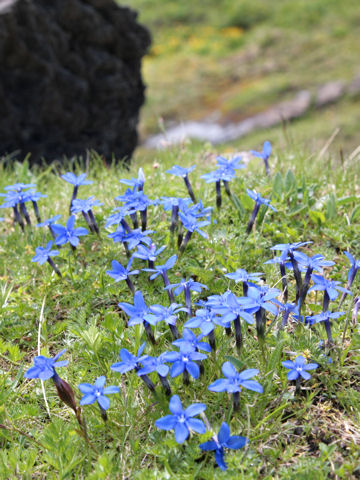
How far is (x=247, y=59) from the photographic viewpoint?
2333 centimetres

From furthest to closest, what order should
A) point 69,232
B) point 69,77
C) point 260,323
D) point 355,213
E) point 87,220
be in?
1. point 69,77
2. point 355,213
3. point 87,220
4. point 69,232
5. point 260,323

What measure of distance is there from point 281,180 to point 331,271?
818mm

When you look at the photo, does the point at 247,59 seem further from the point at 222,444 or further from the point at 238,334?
the point at 222,444

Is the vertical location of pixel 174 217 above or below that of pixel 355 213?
above

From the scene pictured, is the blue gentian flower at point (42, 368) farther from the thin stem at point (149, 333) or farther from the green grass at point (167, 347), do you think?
the thin stem at point (149, 333)

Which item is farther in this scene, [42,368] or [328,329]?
[328,329]

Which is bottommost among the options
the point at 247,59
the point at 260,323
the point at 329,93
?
the point at 329,93

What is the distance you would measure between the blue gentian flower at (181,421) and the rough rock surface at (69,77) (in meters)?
5.75

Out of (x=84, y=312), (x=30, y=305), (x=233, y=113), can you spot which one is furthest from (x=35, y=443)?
(x=233, y=113)

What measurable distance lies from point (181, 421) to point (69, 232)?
52.2 inches

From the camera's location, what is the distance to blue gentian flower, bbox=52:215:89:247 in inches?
102

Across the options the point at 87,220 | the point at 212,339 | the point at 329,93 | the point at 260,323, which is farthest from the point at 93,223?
the point at 329,93

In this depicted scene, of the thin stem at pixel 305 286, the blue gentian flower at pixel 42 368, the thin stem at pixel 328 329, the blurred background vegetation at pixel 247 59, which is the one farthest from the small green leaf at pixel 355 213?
the blurred background vegetation at pixel 247 59

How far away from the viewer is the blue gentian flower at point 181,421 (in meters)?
1.67
